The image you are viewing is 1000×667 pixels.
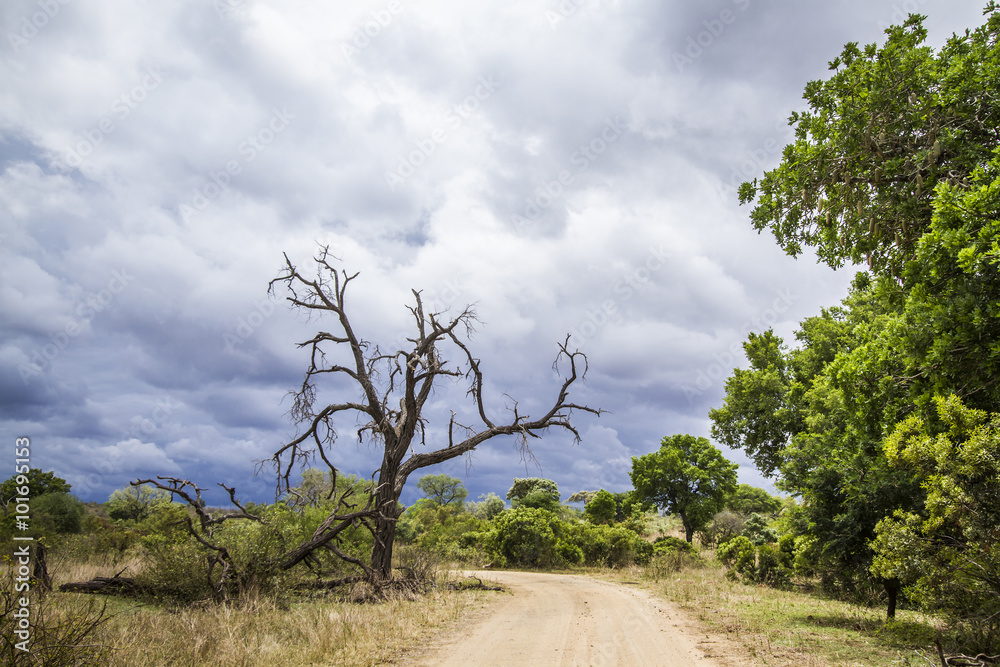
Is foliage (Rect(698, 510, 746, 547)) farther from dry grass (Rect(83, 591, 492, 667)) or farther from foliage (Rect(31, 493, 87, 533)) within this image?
foliage (Rect(31, 493, 87, 533))

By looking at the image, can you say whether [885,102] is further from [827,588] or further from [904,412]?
[827,588]

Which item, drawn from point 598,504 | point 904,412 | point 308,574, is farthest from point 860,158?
point 598,504

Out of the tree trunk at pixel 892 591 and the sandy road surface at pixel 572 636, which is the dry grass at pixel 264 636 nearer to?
the sandy road surface at pixel 572 636

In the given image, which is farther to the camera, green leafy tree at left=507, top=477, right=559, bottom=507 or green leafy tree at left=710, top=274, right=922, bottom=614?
green leafy tree at left=507, top=477, right=559, bottom=507

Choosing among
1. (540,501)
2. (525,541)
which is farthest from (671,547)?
(540,501)

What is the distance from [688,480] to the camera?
113 feet

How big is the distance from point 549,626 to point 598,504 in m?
29.7

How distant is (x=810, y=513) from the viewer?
12.7 meters

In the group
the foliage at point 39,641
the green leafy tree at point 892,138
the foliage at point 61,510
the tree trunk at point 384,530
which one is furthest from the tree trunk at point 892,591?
the foliage at point 61,510

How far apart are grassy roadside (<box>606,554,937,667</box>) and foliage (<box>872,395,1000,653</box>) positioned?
2.42ft

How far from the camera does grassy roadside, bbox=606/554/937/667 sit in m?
7.18

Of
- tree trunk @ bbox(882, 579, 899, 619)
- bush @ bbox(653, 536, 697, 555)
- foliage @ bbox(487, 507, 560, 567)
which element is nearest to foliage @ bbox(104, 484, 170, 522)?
foliage @ bbox(487, 507, 560, 567)

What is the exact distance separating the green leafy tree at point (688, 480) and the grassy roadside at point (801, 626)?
686 inches

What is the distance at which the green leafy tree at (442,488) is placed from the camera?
55125 millimetres
